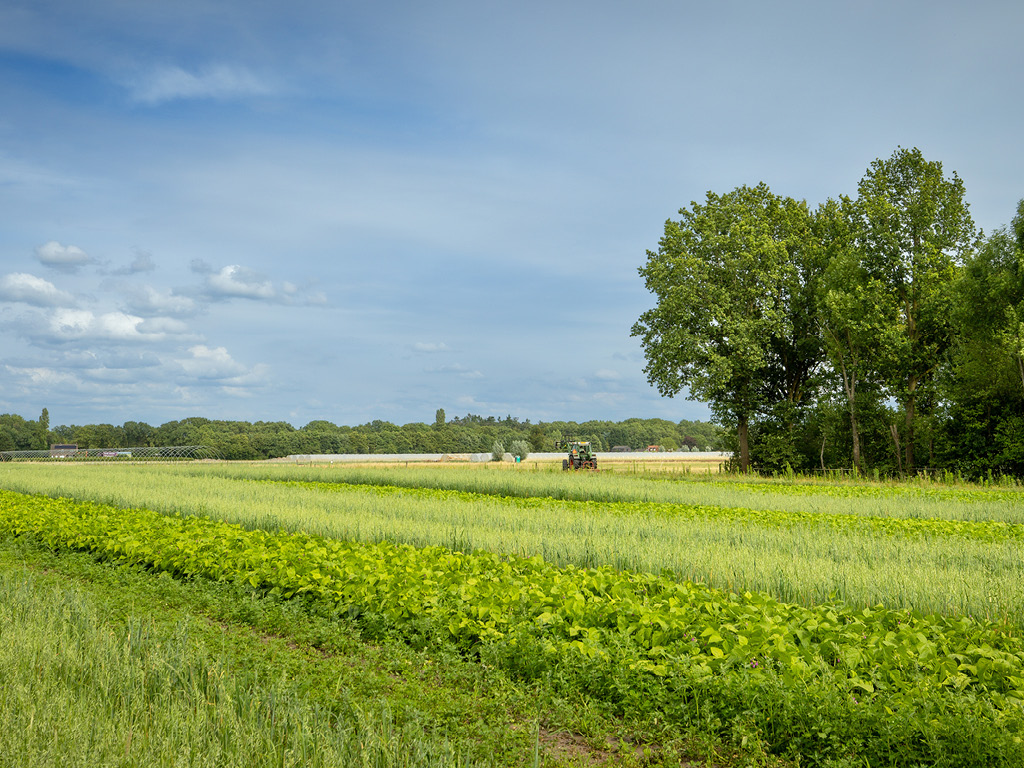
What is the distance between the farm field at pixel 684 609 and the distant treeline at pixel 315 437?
89.9 m

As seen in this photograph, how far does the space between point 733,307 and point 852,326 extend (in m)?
6.05

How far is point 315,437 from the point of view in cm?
11881

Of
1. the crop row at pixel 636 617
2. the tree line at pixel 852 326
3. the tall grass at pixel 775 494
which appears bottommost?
the tall grass at pixel 775 494

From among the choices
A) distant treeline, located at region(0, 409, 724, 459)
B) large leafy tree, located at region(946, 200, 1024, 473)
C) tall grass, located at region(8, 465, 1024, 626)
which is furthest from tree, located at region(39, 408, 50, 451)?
large leafy tree, located at region(946, 200, 1024, 473)

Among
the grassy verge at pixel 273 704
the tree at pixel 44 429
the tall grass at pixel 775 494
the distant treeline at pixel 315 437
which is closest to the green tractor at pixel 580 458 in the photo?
the tall grass at pixel 775 494

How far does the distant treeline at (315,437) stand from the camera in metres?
114

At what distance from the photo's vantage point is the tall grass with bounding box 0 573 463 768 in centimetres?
410

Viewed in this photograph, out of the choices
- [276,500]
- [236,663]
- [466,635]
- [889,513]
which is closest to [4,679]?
[236,663]

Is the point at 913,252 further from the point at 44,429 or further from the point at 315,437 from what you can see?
the point at 44,429

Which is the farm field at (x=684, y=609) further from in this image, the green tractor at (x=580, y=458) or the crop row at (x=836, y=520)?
the green tractor at (x=580, y=458)

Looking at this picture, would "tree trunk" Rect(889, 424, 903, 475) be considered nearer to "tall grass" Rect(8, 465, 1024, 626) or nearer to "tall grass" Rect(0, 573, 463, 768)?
"tall grass" Rect(8, 465, 1024, 626)

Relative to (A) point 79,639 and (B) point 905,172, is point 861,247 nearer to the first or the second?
(B) point 905,172

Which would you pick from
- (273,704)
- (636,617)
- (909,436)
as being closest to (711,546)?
(636,617)

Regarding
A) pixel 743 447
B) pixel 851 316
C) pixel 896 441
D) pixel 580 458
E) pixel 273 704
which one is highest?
pixel 851 316
